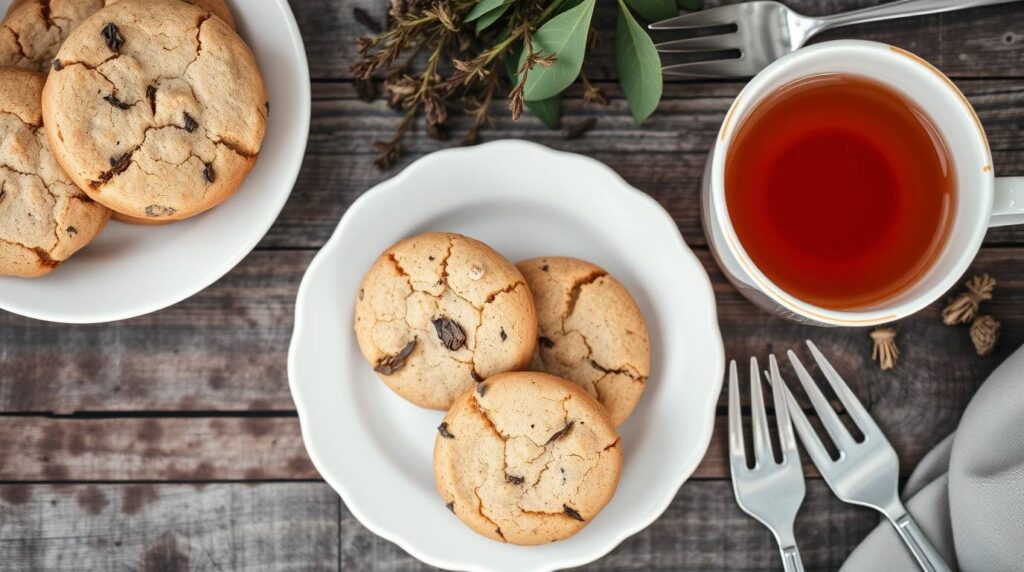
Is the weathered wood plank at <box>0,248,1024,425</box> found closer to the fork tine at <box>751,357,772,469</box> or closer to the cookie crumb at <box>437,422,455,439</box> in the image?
the fork tine at <box>751,357,772,469</box>

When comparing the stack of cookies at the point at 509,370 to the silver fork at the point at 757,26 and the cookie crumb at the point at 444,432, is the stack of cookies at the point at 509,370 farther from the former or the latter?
the silver fork at the point at 757,26

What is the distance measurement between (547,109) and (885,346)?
2.17 feet

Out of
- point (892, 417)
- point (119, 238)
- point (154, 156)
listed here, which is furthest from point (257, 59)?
point (892, 417)

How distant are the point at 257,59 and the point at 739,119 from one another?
0.68 meters

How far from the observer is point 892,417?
1278mm

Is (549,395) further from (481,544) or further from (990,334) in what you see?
(990,334)

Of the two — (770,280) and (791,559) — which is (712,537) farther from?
(770,280)

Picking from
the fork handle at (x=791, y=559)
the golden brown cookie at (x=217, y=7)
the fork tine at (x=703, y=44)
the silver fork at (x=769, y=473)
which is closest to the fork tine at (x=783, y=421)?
→ the silver fork at (x=769, y=473)

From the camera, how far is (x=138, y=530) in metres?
1.28

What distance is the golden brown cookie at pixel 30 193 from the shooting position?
1.02 metres

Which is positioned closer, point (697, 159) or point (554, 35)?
point (554, 35)

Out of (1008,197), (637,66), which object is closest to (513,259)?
(637,66)

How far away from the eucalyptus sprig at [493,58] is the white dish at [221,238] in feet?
0.37

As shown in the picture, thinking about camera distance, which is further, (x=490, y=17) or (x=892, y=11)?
(x=892, y=11)
